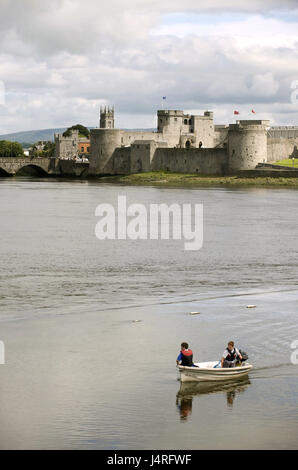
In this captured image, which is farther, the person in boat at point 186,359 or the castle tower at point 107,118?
the castle tower at point 107,118

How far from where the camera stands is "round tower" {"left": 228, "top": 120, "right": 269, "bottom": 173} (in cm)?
6906

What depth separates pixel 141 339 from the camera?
14234mm

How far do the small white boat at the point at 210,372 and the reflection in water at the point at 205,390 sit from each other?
8cm

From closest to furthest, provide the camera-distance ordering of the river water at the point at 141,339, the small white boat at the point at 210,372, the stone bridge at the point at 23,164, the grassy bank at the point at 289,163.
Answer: the river water at the point at 141,339 < the small white boat at the point at 210,372 < the grassy bank at the point at 289,163 < the stone bridge at the point at 23,164

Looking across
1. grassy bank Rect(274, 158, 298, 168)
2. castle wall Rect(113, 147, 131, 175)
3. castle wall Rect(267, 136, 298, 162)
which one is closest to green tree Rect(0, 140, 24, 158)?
castle wall Rect(113, 147, 131, 175)

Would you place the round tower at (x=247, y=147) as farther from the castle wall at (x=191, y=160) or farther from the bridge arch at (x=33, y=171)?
the bridge arch at (x=33, y=171)

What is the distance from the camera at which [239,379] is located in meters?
12.3

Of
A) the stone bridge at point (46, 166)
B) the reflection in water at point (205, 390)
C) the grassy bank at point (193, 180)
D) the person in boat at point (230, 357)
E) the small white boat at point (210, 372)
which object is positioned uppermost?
the stone bridge at point (46, 166)

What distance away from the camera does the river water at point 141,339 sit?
405 inches

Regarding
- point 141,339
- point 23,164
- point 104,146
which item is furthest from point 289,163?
point 141,339

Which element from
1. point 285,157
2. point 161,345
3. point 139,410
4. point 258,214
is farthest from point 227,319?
point 285,157

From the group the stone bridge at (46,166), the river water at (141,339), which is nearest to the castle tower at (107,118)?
the stone bridge at (46,166)

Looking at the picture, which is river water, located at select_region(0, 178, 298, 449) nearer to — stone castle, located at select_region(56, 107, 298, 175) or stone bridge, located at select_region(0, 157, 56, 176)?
stone castle, located at select_region(56, 107, 298, 175)
